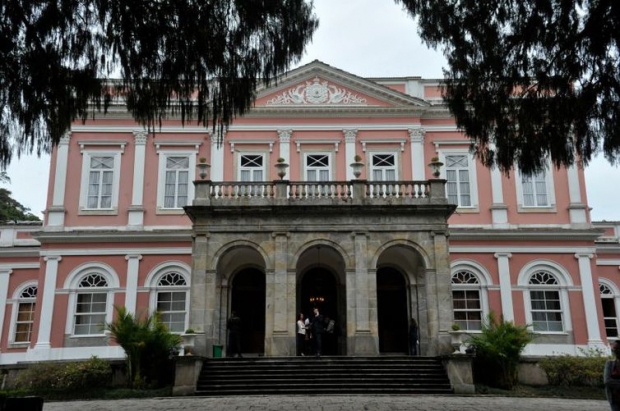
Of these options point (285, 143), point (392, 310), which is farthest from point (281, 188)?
point (392, 310)

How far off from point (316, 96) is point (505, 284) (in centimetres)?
1035

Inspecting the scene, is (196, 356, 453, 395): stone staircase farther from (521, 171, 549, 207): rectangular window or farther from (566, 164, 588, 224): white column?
(566, 164, 588, 224): white column

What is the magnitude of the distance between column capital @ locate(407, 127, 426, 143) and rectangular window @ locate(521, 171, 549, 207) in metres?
4.29

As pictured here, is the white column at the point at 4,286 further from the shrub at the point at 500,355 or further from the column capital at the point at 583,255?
the column capital at the point at 583,255

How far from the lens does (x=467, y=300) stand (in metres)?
23.2

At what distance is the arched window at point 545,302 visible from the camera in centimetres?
2292

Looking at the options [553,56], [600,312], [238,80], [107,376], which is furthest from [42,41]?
[600,312]

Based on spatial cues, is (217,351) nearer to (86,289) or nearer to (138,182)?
(86,289)

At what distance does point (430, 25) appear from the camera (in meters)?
9.99

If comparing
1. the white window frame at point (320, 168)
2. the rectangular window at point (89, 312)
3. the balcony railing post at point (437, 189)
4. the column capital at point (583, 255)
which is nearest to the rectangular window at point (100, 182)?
the rectangular window at point (89, 312)

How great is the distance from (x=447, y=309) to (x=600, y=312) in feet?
27.6

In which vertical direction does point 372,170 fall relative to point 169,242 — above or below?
above

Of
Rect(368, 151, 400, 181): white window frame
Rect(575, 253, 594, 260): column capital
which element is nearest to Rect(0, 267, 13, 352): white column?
Rect(368, 151, 400, 181): white window frame

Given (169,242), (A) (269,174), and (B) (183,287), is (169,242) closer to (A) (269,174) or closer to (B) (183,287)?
(B) (183,287)
